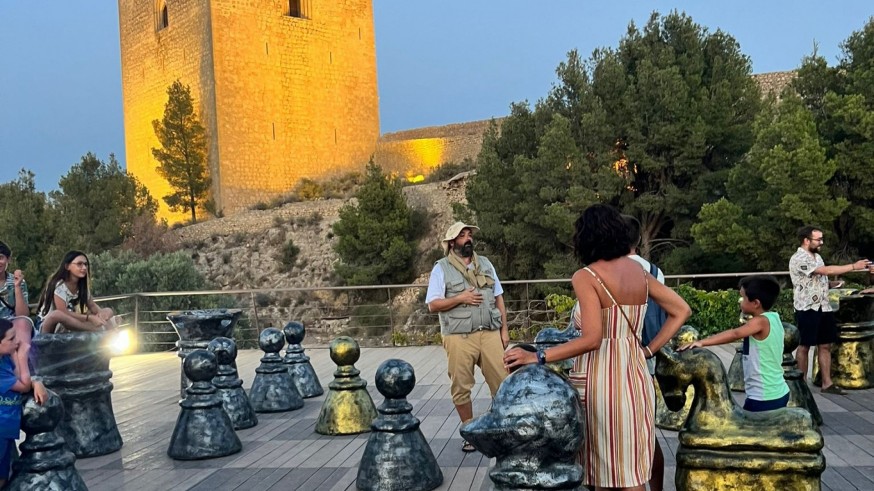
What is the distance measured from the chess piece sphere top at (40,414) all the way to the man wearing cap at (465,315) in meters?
2.12

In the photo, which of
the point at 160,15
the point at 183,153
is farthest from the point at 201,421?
the point at 160,15

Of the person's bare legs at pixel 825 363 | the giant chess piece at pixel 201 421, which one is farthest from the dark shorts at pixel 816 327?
the giant chess piece at pixel 201 421

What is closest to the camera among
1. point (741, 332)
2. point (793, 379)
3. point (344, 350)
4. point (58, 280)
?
point (741, 332)

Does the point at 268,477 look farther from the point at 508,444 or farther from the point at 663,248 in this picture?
the point at 663,248

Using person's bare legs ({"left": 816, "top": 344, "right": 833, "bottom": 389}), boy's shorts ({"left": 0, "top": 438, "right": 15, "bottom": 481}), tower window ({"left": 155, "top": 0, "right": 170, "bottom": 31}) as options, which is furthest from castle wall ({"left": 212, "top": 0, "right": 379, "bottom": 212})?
boy's shorts ({"left": 0, "top": 438, "right": 15, "bottom": 481})

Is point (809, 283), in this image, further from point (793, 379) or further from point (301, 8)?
point (301, 8)

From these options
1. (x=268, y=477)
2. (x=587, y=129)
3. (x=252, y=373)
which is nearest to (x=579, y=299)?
(x=268, y=477)

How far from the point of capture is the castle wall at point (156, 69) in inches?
1435

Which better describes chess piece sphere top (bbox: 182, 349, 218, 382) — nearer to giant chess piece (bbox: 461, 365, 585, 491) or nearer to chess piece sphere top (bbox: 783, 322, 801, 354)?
giant chess piece (bbox: 461, 365, 585, 491)

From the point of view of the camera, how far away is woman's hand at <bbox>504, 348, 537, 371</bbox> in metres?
2.43

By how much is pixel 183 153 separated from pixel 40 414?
3574 centimetres

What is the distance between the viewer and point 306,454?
199 inches

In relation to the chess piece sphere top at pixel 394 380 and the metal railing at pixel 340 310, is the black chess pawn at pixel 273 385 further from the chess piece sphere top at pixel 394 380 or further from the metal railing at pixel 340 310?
the metal railing at pixel 340 310

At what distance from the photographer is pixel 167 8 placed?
3903 centimetres
